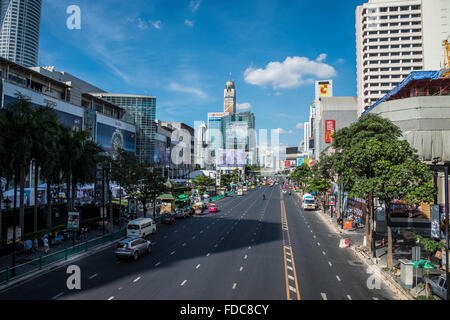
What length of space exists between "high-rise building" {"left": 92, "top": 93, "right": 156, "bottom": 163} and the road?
3086 inches

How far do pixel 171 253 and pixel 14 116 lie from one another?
18.4m

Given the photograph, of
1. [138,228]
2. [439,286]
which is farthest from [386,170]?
[138,228]

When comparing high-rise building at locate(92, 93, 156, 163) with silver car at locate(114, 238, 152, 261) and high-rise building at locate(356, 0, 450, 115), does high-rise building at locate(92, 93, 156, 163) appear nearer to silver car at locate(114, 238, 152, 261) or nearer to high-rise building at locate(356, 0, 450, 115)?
high-rise building at locate(356, 0, 450, 115)

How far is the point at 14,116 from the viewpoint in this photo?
25.8 m

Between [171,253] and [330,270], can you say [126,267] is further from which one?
[330,270]

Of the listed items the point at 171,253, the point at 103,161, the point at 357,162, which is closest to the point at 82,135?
the point at 103,161

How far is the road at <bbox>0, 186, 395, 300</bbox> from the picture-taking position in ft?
51.3

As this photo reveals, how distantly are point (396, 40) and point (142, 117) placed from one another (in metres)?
92.1

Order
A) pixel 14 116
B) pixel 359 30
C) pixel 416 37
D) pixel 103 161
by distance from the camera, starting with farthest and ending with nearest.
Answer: pixel 359 30
pixel 416 37
pixel 103 161
pixel 14 116

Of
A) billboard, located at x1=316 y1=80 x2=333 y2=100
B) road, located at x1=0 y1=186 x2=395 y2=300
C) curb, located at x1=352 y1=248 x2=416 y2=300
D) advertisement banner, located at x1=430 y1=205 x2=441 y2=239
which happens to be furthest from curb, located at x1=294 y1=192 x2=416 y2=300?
billboard, located at x1=316 y1=80 x2=333 y2=100

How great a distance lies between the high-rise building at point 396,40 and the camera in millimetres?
94000

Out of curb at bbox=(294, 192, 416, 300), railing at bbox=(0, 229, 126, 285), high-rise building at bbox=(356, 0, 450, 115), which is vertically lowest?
curb at bbox=(294, 192, 416, 300)

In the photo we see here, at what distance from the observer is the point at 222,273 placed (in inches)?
758

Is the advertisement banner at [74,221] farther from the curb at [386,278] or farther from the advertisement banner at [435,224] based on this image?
the advertisement banner at [435,224]
